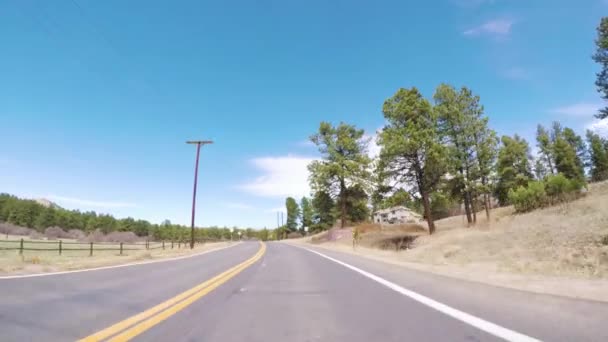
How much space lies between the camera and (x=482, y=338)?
4.09m

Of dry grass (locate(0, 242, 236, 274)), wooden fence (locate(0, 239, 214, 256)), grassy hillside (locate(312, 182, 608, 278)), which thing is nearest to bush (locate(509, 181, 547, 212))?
grassy hillside (locate(312, 182, 608, 278))

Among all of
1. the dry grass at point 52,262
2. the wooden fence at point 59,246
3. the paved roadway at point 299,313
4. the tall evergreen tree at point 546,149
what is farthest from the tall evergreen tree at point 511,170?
the paved roadway at point 299,313

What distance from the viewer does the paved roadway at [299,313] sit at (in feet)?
14.6

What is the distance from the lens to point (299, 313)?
235 inches

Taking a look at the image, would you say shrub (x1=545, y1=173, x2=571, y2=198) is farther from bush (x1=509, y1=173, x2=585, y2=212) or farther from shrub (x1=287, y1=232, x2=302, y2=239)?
shrub (x1=287, y1=232, x2=302, y2=239)

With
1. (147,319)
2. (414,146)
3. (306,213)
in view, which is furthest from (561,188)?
(306,213)

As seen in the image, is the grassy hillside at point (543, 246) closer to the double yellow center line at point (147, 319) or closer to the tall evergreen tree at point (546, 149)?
the double yellow center line at point (147, 319)

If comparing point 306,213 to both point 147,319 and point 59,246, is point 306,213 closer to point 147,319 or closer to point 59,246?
point 59,246

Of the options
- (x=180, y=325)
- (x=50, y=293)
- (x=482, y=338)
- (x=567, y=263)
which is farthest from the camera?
(x=567, y=263)

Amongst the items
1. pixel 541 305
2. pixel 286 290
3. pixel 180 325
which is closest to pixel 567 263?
pixel 541 305

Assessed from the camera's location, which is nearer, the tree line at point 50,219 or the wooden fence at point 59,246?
the wooden fence at point 59,246

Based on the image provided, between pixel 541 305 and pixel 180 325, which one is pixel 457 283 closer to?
pixel 541 305

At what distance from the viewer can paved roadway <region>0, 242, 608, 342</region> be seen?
175 inches

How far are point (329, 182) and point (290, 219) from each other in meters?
Result: 72.6
